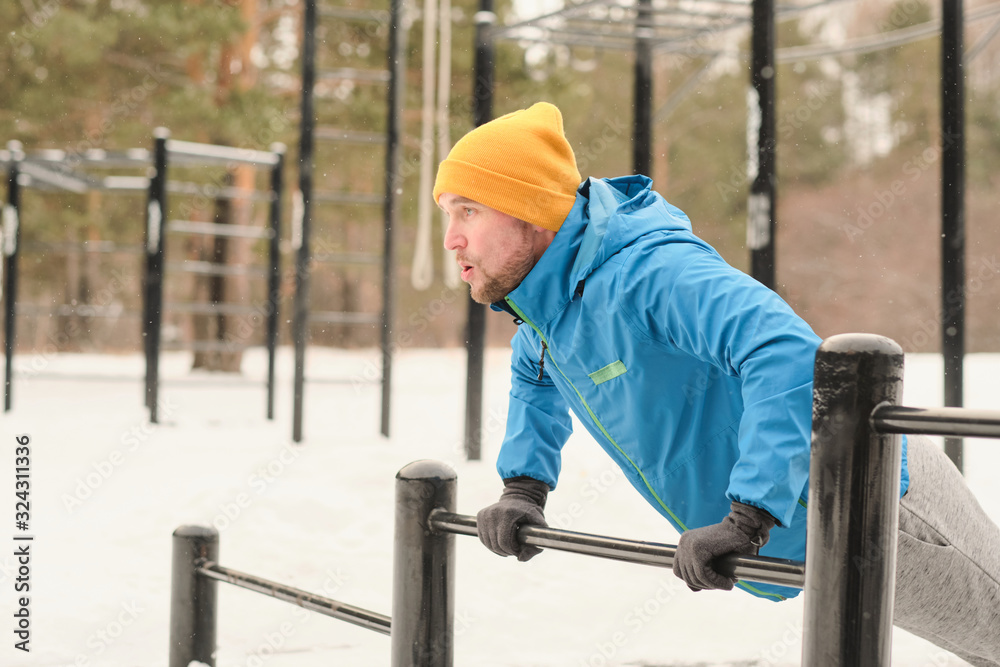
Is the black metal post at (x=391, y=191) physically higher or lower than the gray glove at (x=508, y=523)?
higher

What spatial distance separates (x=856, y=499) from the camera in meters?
1.16

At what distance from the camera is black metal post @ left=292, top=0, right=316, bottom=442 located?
18.9 feet

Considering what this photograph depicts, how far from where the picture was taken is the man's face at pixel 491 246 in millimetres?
1792

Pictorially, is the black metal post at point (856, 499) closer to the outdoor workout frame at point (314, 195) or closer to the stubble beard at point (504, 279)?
the stubble beard at point (504, 279)

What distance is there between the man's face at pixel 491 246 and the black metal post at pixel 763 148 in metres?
2.30

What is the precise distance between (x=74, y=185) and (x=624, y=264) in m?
7.60

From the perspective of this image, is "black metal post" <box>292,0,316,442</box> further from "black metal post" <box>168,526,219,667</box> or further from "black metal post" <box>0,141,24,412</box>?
"black metal post" <box>168,526,219,667</box>

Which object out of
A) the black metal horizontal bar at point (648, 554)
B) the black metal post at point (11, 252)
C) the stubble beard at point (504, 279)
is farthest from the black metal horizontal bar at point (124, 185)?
the black metal horizontal bar at point (648, 554)

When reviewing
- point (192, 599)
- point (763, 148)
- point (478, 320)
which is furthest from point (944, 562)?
point (478, 320)

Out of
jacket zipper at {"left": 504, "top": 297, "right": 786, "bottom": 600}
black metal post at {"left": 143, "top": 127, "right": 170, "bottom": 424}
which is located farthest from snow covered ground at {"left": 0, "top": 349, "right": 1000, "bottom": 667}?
jacket zipper at {"left": 504, "top": 297, "right": 786, "bottom": 600}

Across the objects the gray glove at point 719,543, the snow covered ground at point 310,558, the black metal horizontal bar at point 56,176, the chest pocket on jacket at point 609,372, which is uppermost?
the black metal horizontal bar at point 56,176

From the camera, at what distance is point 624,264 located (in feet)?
5.25

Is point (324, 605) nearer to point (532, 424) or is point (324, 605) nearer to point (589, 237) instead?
point (532, 424)

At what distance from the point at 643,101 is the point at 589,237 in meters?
3.94
